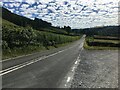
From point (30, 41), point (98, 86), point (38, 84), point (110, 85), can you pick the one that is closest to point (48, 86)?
point (38, 84)

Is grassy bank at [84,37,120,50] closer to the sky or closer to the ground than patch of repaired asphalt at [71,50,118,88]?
closer to the ground

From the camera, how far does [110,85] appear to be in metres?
10.9

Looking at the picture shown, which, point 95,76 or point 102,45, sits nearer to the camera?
point 95,76

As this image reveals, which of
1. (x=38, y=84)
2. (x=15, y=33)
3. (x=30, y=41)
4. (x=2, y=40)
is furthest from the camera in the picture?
(x=30, y=41)

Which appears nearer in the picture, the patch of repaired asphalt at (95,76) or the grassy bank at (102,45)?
the patch of repaired asphalt at (95,76)

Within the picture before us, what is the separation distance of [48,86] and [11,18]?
156 meters

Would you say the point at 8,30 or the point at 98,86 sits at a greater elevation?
the point at 8,30

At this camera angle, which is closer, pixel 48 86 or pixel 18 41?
pixel 48 86

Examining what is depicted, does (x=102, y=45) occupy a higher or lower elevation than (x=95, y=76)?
lower

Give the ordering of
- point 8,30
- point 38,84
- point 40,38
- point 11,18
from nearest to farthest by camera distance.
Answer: point 38,84
point 8,30
point 40,38
point 11,18

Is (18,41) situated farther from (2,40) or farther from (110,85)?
(110,85)

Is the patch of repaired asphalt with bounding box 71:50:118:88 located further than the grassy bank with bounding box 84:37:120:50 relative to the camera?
No

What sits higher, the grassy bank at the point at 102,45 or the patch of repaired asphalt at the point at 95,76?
the patch of repaired asphalt at the point at 95,76

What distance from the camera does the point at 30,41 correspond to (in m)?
37.6
